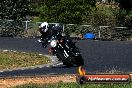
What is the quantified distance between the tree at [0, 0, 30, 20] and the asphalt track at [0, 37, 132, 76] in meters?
4.29

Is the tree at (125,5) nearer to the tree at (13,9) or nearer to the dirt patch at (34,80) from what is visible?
the tree at (13,9)

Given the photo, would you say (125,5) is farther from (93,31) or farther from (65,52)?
(65,52)

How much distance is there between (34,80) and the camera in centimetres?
1805

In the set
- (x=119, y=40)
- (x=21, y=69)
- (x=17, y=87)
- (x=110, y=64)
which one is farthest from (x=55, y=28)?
(x=119, y=40)

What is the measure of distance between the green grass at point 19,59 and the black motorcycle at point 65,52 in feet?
41.2

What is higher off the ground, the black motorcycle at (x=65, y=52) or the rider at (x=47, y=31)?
the rider at (x=47, y=31)

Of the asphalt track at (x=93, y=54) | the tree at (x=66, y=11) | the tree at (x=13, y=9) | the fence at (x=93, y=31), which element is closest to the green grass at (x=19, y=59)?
the asphalt track at (x=93, y=54)

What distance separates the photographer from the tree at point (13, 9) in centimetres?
4309

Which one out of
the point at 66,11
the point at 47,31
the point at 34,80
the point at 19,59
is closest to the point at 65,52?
the point at 47,31

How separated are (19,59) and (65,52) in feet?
51.4

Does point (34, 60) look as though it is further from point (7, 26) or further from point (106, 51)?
point (7, 26)

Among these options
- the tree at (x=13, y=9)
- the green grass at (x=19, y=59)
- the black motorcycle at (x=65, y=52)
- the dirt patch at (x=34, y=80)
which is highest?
the black motorcycle at (x=65, y=52)

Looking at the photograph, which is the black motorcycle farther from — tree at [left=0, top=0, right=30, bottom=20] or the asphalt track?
tree at [left=0, top=0, right=30, bottom=20]

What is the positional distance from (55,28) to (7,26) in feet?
103
